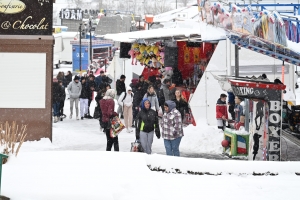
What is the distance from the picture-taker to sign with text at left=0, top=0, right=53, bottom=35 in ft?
53.0

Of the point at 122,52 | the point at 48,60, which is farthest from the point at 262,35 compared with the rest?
the point at 122,52

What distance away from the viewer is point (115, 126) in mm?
14422

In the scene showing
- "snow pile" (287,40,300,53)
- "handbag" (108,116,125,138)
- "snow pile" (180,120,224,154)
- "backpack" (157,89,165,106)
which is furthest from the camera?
"backpack" (157,89,165,106)

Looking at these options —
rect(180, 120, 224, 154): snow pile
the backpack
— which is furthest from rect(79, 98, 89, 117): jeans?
rect(180, 120, 224, 154): snow pile

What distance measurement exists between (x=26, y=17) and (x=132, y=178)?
7.57m

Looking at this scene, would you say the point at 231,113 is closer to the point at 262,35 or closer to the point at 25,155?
the point at 262,35

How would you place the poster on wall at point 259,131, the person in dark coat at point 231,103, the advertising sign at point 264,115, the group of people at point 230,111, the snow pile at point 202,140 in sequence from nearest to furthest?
the advertising sign at point 264,115 < the poster on wall at point 259,131 < the group of people at point 230,111 < the snow pile at point 202,140 < the person in dark coat at point 231,103

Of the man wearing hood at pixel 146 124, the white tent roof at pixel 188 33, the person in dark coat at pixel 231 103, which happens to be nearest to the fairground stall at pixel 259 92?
the white tent roof at pixel 188 33

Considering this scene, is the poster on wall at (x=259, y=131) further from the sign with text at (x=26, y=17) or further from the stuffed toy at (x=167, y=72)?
the stuffed toy at (x=167, y=72)

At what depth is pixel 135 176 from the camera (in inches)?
401

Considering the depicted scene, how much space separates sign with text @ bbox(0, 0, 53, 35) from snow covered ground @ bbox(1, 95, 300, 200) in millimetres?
5426

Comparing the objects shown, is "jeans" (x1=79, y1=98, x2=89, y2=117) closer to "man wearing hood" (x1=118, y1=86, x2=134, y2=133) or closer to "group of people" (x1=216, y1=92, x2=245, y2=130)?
"man wearing hood" (x1=118, y1=86, x2=134, y2=133)

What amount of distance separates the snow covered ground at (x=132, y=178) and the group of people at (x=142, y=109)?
193cm

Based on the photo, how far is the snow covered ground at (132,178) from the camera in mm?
9195
